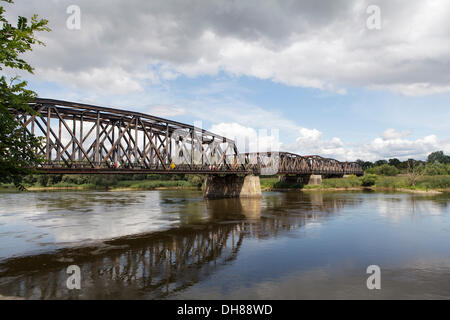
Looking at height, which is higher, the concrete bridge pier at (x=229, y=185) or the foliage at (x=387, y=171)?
the foliage at (x=387, y=171)

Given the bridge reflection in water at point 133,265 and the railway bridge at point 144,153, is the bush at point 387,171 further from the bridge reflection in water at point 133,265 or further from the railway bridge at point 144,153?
the bridge reflection in water at point 133,265

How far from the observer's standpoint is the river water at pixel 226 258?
12.8 m

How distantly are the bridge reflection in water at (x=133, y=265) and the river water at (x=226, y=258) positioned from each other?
5 cm

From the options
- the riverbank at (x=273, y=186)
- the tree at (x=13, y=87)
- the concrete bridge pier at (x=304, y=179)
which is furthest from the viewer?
the concrete bridge pier at (x=304, y=179)

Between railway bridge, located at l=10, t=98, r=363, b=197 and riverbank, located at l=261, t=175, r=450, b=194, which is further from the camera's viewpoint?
riverbank, located at l=261, t=175, r=450, b=194

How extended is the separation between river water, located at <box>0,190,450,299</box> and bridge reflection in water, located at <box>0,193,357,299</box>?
5cm

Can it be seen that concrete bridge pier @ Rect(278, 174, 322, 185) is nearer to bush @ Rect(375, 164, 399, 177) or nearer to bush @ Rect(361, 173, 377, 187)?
bush @ Rect(361, 173, 377, 187)

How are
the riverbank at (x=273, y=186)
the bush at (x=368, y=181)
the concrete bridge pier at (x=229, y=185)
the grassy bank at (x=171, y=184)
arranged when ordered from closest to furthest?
the concrete bridge pier at (x=229, y=185) → the riverbank at (x=273, y=186) → the grassy bank at (x=171, y=184) → the bush at (x=368, y=181)

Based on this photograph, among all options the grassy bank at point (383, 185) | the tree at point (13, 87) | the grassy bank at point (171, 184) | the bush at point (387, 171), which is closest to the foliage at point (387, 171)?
the bush at point (387, 171)

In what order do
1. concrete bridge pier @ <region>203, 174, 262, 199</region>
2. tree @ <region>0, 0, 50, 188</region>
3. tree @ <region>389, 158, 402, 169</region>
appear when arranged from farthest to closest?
tree @ <region>389, 158, 402, 169</region> → concrete bridge pier @ <region>203, 174, 262, 199</region> → tree @ <region>0, 0, 50, 188</region>

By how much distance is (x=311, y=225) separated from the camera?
30.2 meters

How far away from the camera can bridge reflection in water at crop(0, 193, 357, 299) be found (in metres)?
12.7

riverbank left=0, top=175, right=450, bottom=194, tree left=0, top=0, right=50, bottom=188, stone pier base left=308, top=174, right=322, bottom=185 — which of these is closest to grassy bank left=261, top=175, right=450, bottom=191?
riverbank left=0, top=175, right=450, bottom=194
